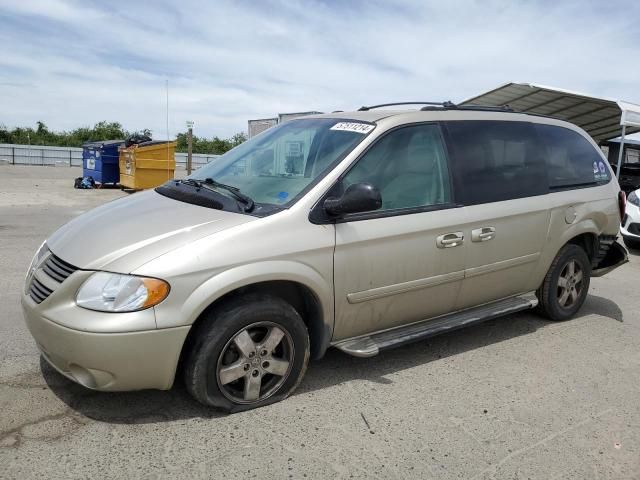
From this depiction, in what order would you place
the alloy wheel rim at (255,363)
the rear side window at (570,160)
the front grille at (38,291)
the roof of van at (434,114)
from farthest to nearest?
1. the rear side window at (570,160)
2. the roof of van at (434,114)
3. the alloy wheel rim at (255,363)
4. the front grille at (38,291)

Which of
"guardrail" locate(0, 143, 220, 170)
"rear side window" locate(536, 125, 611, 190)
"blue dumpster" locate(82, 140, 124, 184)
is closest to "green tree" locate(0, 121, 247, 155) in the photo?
"guardrail" locate(0, 143, 220, 170)

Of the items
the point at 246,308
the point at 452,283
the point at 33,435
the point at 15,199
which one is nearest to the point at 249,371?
the point at 246,308

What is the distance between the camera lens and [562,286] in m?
4.74

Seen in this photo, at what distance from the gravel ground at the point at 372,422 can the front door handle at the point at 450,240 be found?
869mm

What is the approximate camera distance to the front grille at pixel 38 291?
2.79 meters

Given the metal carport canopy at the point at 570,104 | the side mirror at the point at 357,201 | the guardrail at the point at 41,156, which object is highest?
the metal carport canopy at the point at 570,104

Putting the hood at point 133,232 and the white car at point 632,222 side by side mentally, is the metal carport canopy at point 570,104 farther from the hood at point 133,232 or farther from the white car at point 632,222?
the hood at point 133,232

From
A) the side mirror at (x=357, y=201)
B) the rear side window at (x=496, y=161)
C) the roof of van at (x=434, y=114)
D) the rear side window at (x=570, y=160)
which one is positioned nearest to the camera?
the side mirror at (x=357, y=201)

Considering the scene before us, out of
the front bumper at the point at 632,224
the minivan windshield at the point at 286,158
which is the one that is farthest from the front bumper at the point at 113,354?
the front bumper at the point at 632,224

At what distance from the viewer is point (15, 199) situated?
12.6 metres

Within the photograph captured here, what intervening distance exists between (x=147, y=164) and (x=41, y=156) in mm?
20429

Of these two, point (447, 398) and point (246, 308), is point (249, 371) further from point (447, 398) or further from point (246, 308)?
point (447, 398)

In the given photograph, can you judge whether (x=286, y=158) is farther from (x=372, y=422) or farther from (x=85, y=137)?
(x=85, y=137)

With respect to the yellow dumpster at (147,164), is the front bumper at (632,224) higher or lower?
lower
